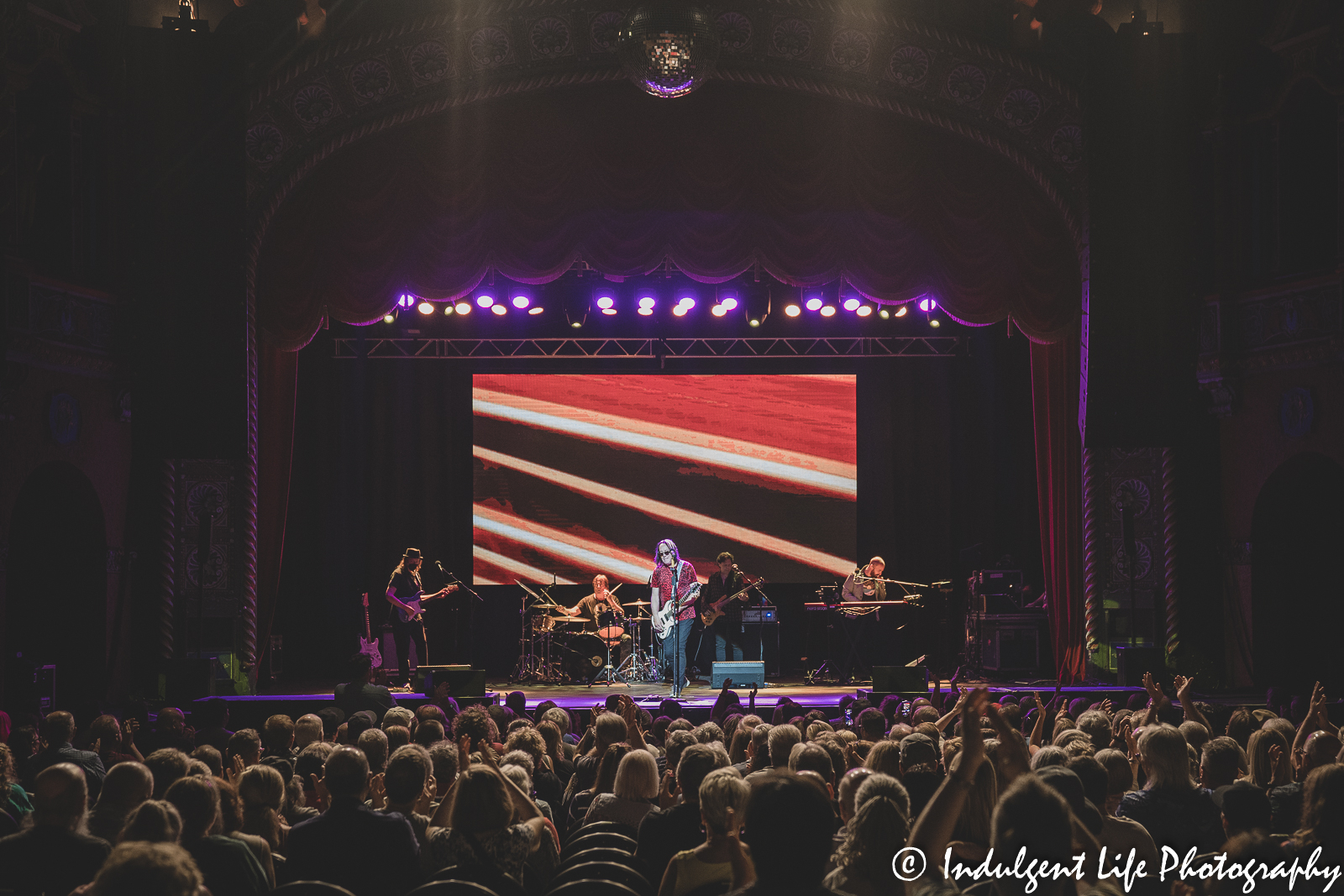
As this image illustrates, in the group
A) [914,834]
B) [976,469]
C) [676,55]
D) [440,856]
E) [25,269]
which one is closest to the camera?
[914,834]

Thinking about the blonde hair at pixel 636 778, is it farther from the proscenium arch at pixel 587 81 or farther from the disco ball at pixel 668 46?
the proscenium arch at pixel 587 81

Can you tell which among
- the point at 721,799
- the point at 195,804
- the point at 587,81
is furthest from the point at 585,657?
the point at 721,799

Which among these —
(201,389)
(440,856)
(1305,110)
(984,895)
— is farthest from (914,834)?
(1305,110)

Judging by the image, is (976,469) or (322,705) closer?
(322,705)

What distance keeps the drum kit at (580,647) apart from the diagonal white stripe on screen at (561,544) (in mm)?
470

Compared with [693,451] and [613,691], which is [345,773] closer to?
[613,691]

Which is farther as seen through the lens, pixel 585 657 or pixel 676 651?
pixel 585 657

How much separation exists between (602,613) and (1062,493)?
18.0 ft

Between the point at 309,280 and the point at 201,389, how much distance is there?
161cm

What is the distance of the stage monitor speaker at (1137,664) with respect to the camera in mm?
10836

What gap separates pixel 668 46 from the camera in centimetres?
920

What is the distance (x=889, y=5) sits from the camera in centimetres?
1184

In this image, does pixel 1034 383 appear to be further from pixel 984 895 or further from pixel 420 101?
pixel 984 895

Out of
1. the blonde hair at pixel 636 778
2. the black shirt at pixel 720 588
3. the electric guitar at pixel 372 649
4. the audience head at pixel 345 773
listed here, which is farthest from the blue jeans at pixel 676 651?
the audience head at pixel 345 773
